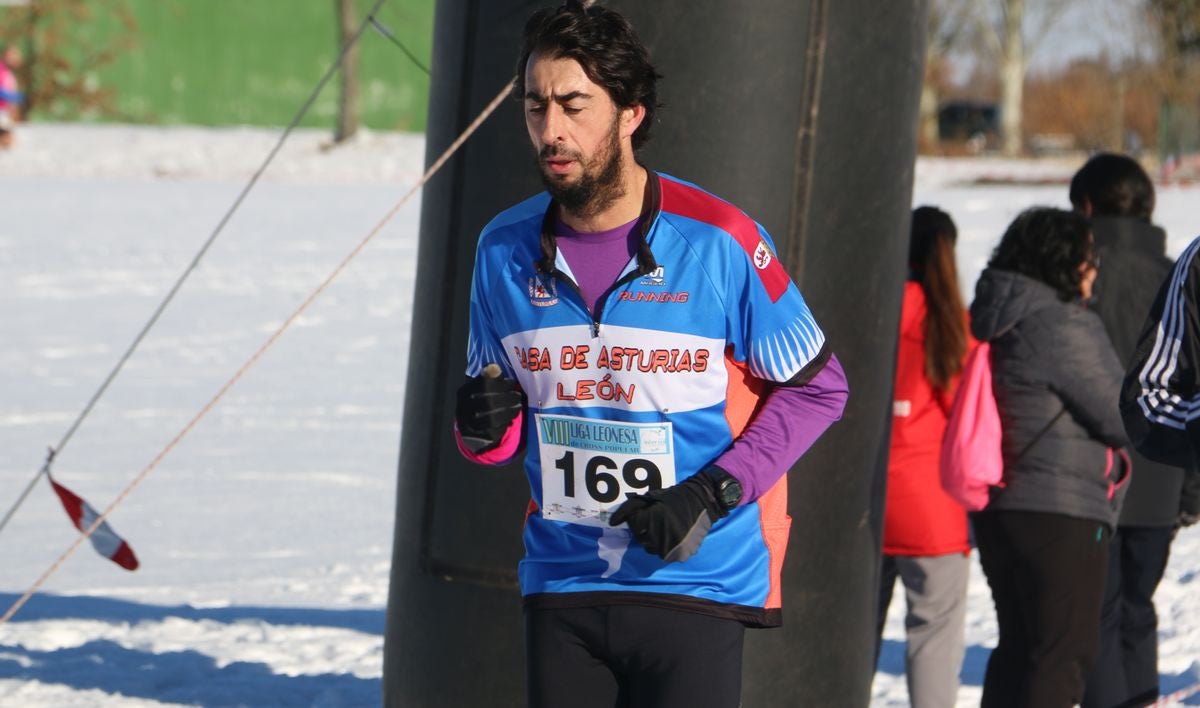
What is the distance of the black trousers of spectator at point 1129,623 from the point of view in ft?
15.4

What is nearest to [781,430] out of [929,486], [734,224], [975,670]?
[734,224]

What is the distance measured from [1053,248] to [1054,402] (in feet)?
1.30

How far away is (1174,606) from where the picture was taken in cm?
654

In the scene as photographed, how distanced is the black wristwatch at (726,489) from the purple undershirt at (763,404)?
4 centimetres

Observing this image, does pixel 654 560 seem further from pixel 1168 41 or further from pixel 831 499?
pixel 1168 41

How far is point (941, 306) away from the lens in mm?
4816

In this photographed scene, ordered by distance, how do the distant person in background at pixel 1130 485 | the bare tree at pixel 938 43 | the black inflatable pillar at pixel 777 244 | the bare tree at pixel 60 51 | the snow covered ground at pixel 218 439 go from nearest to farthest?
1. the black inflatable pillar at pixel 777 244
2. the distant person in background at pixel 1130 485
3. the snow covered ground at pixel 218 439
4. the bare tree at pixel 60 51
5. the bare tree at pixel 938 43

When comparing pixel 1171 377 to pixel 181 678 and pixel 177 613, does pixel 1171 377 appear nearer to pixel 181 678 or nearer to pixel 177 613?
pixel 181 678

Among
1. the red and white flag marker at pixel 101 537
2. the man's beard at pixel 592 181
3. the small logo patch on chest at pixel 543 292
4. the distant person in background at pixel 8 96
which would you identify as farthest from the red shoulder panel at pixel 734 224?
the distant person in background at pixel 8 96

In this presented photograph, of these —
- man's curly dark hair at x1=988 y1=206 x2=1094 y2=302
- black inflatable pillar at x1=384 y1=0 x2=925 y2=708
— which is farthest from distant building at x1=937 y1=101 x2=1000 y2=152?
black inflatable pillar at x1=384 y1=0 x2=925 y2=708

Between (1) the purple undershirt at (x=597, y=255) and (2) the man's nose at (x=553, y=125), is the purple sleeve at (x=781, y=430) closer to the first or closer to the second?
(1) the purple undershirt at (x=597, y=255)

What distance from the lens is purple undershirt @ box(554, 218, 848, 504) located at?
8.86 feet

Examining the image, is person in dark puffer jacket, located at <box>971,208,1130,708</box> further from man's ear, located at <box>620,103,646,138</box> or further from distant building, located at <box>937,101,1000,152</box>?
distant building, located at <box>937,101,1000,152</box>

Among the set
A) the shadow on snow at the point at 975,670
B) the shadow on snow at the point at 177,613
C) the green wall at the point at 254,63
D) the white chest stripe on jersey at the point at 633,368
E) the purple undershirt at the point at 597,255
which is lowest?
the shadow on snow at the point at 177,613
